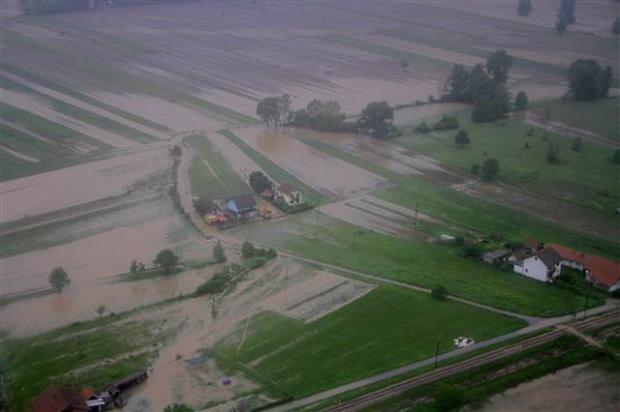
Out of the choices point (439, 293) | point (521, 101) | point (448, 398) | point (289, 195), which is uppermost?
point (521, 101)

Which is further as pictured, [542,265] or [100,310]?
[542,265]

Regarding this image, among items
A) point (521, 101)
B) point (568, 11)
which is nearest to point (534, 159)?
point (521, 101)

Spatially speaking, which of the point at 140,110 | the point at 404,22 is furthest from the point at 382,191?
the point at 404,22

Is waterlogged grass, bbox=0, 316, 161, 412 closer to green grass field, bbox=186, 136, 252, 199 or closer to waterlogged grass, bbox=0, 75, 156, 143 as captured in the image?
green grass field, bbox=186, 136, 252, 199

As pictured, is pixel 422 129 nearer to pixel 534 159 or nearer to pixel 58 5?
pixel 534 159

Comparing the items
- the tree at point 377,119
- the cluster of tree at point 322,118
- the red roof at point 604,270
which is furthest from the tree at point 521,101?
the red roof at point 604,270

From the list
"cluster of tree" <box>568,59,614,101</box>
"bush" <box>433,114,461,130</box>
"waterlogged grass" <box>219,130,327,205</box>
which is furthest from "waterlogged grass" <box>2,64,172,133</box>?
"cluster of tree" <box>568,59,614,101</box>

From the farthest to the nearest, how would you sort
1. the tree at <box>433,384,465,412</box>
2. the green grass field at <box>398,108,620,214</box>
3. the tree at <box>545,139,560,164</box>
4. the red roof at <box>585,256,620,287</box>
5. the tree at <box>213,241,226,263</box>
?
the tree at <box>545,139,560,164</box> < the green grass field at <box>398,108,620,214</box> < the tree at <box>213,241,226,263</box> < the red roof at <box>585,256,620,287</box> < the tree at <box>433,384,465,412</box>

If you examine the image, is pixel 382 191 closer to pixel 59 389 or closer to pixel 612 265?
pixel 612 265
